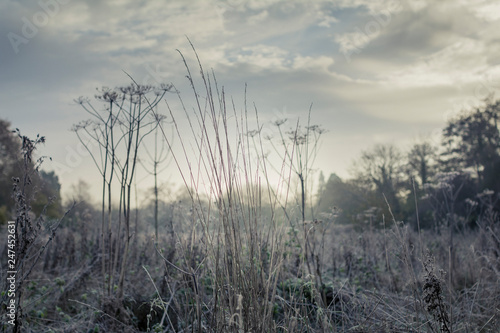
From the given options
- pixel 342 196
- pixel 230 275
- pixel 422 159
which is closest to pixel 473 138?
pixel 422 159

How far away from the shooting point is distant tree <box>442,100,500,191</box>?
17.8 m

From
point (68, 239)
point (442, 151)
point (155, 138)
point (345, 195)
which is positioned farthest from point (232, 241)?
point (442, 151)

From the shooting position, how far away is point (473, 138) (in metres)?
18.9

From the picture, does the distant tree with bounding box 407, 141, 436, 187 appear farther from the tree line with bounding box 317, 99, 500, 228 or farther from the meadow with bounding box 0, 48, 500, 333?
the meadow with bounding box 0, 48, 500, 333

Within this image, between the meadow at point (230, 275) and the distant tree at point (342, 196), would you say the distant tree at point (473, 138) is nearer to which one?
the distant tree at point (342, 196)

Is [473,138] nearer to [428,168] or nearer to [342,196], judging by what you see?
[428,168]

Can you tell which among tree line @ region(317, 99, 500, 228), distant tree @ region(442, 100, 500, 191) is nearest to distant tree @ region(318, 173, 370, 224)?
tree line @ region(317, 99, 500, 228)

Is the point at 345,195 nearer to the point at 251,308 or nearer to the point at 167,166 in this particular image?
the point at 167,166

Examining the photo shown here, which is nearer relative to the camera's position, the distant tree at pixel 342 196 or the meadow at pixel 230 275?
the meadow at pixel 230 275

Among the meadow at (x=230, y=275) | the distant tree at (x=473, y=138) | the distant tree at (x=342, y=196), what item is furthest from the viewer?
the distant tree at (x=473, y=138)

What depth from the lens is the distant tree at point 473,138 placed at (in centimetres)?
1777

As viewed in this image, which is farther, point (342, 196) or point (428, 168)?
point (428, 168)

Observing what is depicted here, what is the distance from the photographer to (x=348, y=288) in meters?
3.44

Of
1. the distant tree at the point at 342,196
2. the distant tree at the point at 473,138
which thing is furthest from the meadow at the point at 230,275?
the distant tree at the point at 473,138
